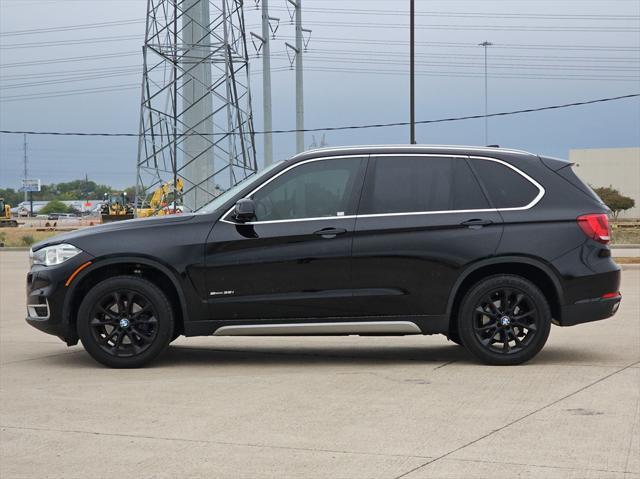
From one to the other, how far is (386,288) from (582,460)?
348cm

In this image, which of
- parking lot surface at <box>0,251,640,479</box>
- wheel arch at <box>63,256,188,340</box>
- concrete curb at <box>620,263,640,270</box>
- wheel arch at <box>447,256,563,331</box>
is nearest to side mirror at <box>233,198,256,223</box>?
wheel arch at <box>63,256,188,340</box>

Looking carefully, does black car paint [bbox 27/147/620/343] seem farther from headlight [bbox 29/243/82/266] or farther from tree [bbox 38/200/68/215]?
tree [bbox 38/200/68/215]

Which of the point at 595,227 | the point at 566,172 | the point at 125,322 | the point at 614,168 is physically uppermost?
the point at 614,168

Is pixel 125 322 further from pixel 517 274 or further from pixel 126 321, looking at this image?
pixel 517 274

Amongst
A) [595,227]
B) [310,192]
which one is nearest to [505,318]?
[595,227]

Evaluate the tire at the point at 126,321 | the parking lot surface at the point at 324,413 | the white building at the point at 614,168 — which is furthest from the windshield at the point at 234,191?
the white building at the point at 614,168

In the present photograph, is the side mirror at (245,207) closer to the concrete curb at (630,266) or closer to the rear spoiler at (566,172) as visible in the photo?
the rear spoiler at (566,172)

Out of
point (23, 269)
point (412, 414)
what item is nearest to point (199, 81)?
point (23, 269)

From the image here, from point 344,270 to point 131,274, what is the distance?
6.23 ft

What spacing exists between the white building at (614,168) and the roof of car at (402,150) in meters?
90.2

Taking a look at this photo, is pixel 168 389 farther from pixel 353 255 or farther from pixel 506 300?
pixel 506 300

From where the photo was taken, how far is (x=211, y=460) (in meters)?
5.82

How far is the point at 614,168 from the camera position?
97625 mm

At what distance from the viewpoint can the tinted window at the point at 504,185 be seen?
30.3 feet
